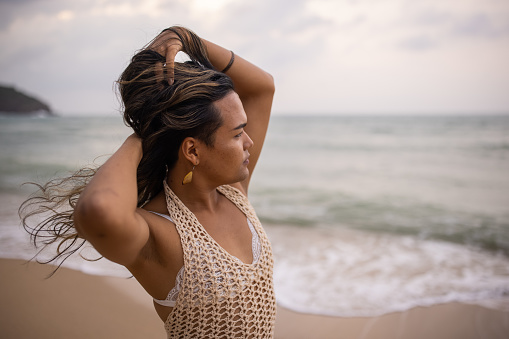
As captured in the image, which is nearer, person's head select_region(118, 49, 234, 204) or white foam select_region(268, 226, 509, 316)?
person's head select_region(118, 49, 234, 204)

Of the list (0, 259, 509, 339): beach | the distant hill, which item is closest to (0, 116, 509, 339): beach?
(0, 259, 509, 339): beach

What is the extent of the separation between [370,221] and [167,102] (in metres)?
6.43

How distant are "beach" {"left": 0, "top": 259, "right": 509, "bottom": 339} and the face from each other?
2.26m

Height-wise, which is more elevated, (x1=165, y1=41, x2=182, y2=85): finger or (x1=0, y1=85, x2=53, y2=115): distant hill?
(x1=165, y1=41, x2=182, y2=85): finger

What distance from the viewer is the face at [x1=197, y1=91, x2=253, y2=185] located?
1.59 meters

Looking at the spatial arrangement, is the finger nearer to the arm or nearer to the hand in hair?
the hand in hair

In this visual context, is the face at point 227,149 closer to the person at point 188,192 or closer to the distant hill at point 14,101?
the person at point 188,192

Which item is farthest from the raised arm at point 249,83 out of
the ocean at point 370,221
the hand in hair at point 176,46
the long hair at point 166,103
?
the ocean at point 370,221

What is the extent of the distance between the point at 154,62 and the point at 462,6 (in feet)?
69.7

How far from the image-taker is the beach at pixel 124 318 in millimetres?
3334

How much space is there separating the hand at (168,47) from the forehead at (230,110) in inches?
7.8

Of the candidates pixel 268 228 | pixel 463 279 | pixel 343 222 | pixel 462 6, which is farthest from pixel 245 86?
pixel 462 6

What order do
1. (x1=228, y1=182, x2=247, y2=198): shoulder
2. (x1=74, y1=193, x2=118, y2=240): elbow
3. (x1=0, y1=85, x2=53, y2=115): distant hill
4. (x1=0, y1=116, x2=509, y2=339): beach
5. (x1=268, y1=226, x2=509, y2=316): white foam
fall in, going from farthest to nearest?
(x1=0, y1=85, x2=53, y2=115): distant hill → (x1=268, y1=226, x2=509, y2=316): white foam → (x1=0, y1=116, x2=509, y2=339): beach → (x1=228, y1=182, x2=247, y2=198): shoulder → (x1=74, y1=193, x2=118, y2=240): elbow

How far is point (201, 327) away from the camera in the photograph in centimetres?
158
